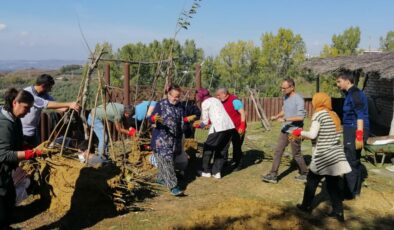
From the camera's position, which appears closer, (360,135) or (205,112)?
(360,135)

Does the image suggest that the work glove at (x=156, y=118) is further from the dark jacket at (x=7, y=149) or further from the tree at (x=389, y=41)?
the tree at (x=389, y=41)

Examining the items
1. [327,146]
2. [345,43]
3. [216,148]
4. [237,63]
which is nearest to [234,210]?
[327,146]

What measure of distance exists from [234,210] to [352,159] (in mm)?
1786

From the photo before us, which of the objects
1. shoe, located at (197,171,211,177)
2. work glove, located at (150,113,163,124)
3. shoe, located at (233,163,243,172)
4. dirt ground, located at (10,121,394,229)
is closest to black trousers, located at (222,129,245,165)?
shoe, located at (233,163,243,172)

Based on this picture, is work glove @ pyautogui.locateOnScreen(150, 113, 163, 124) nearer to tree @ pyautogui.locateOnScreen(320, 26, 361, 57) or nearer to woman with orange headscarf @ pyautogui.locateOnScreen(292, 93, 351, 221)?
woman with orange headscarf @ pyautogui.locateOnScreen(292, 93, 351, 221)

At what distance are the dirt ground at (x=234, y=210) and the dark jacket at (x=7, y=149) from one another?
1.17m

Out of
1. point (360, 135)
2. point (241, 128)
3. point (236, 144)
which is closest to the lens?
point (360, 135)

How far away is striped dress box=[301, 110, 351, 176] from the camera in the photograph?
4551mm

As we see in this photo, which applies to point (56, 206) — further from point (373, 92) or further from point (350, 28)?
point (350, 28)

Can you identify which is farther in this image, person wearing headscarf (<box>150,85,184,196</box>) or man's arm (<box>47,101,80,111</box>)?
person wearing headscarf (<box>150,85,184,196</box>)

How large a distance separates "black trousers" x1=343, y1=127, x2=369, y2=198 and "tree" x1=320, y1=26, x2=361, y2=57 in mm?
22972

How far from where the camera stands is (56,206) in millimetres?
4809

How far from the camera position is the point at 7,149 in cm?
338

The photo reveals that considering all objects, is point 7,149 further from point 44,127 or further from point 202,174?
point 44,127
